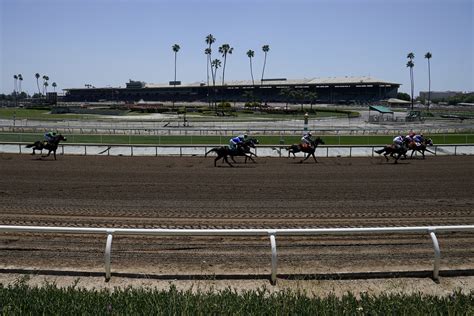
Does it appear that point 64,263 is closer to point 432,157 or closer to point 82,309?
point 82,309

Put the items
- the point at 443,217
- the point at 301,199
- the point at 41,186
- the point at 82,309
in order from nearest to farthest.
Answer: the point at 82,309 → the point at 443,217 → the point at 301,199 → the point at 41,186

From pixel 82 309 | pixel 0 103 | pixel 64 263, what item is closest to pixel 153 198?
pixel 64 263

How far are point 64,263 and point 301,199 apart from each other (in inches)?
272

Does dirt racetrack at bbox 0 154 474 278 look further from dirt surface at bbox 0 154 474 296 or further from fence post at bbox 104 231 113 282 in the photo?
fence post at bbox 104 231 113 282

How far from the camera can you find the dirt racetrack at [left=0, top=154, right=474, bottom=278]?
23.4ft

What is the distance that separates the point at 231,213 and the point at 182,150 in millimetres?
16146

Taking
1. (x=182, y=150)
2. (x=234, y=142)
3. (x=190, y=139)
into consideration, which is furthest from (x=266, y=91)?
(x=234, y=142)

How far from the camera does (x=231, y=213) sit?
35.2 feet

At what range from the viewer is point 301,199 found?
12586 millimetres

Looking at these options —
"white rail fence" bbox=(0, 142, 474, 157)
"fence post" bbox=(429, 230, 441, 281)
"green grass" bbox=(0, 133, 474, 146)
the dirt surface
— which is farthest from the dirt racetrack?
"green grass" bbox=(0, 133, 474, 146)

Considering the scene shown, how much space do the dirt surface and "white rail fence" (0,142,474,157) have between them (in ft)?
16.1

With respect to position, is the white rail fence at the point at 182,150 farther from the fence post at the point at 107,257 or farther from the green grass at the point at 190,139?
the fence post at the point at 107,257

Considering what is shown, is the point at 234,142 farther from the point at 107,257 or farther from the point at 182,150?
the point at 107,257

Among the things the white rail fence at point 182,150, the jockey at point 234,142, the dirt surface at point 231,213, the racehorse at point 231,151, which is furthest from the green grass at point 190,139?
the dirt surface at point 231,213
